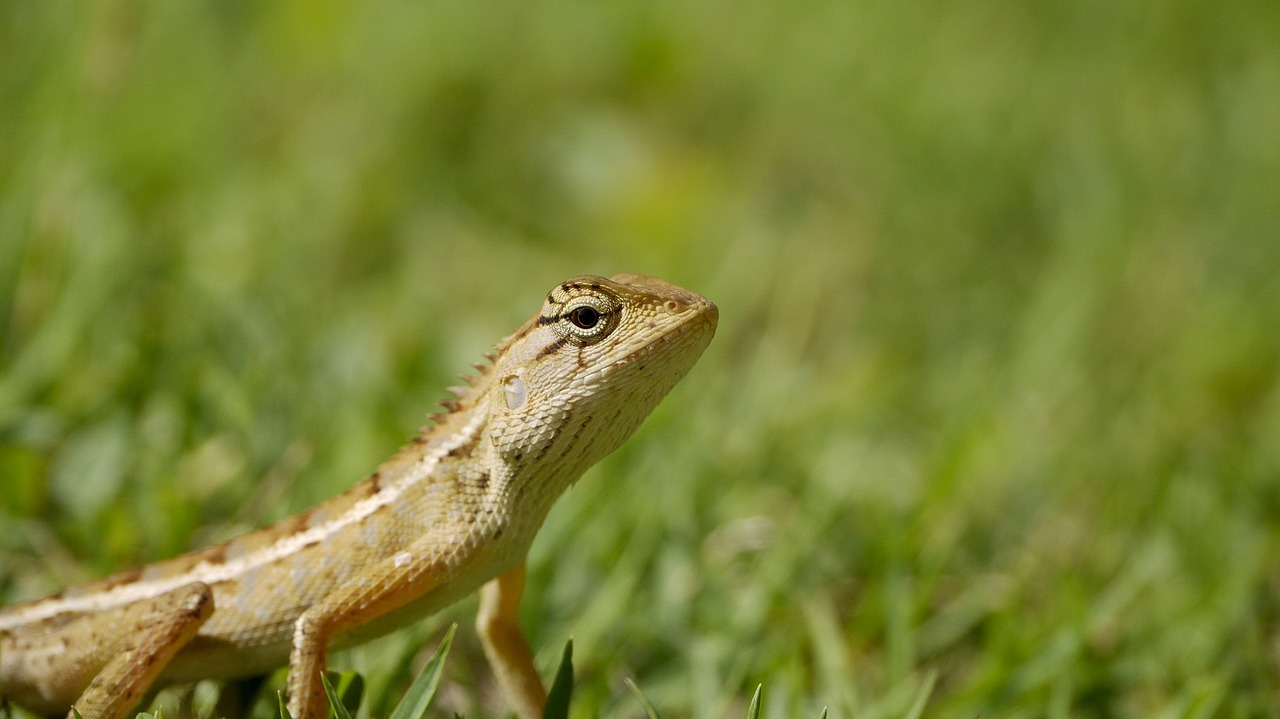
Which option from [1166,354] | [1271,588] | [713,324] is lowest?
[1271,588]

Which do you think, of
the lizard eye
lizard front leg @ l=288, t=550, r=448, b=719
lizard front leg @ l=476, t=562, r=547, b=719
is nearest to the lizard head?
the lizard eye

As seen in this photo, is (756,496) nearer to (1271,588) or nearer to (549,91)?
(1271,588)

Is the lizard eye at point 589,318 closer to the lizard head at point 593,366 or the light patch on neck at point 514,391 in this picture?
the lizard head at point 593,366

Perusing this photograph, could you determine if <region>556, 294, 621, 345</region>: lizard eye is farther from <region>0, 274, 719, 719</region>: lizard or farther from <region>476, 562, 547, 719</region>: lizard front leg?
<region>476, 562, 547, 719</region>: lizard front leg

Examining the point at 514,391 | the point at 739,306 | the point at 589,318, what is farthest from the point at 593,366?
the point at 739,306

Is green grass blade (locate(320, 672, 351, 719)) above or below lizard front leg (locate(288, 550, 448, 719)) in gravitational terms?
below

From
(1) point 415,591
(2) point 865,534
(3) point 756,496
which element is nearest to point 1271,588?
Answer: (2) point 865,534
